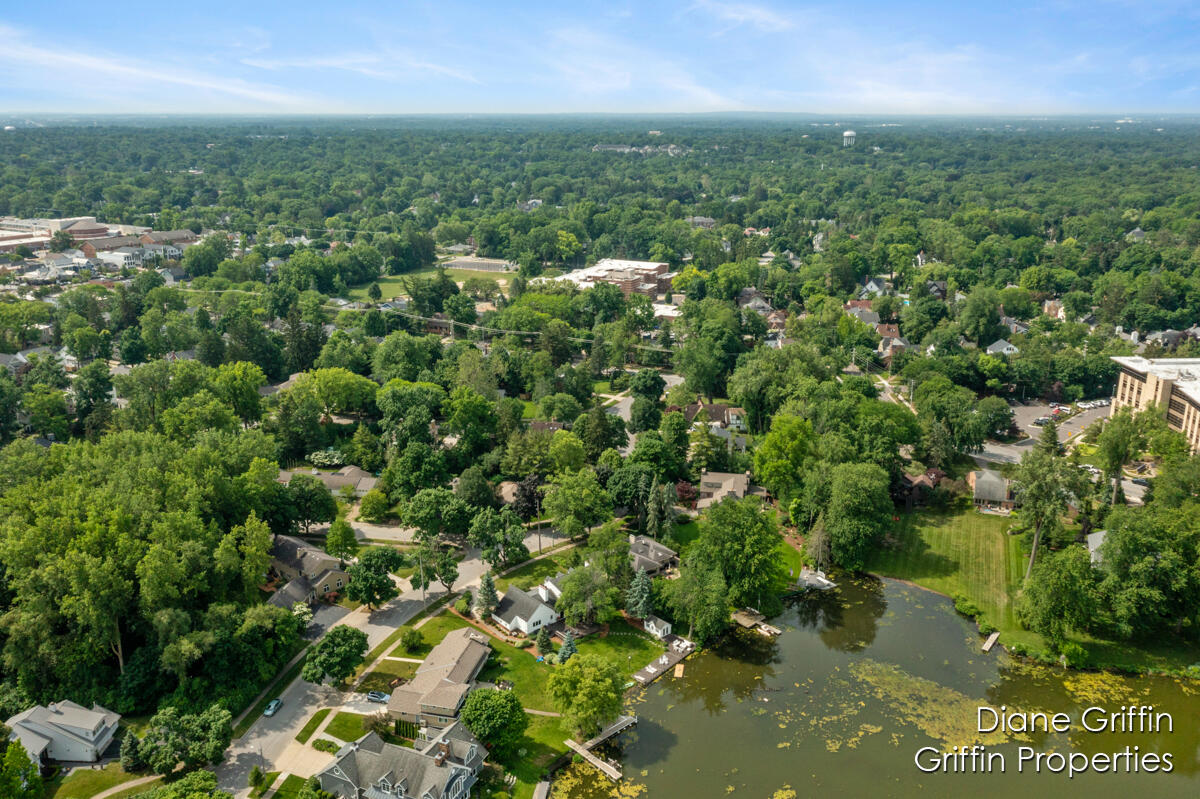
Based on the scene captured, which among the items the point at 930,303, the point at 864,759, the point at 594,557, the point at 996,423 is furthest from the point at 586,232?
the point at 864,759

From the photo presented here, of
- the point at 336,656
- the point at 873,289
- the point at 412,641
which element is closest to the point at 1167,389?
the point at 873,289

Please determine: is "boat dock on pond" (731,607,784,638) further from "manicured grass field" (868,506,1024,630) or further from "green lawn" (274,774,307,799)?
"green lawn" (274,774,307,799)

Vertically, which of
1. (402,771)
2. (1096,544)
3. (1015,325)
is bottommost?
(402,771)

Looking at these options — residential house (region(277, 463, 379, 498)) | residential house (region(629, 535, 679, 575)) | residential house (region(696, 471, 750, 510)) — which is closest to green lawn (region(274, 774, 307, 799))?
residential house (region(629, 535, 679, 575))

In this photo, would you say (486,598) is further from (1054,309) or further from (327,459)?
(1054,309)

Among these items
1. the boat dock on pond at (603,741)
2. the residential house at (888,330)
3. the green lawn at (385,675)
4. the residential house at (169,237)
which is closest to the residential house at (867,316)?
the residential house at (888,330)
